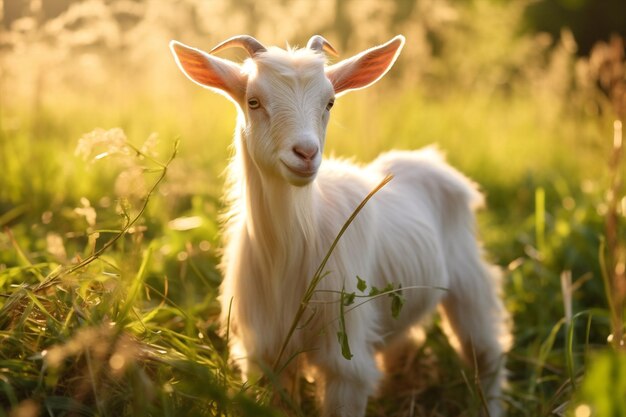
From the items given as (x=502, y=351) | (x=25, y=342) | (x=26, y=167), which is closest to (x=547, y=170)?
(x=502, y=351)

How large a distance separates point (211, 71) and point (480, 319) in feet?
6.60

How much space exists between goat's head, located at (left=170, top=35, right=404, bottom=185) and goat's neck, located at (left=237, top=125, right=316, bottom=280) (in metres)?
0.10

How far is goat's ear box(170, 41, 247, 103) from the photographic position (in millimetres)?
3029

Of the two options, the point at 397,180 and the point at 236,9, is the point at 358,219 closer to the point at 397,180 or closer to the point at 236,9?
the point at 397,180

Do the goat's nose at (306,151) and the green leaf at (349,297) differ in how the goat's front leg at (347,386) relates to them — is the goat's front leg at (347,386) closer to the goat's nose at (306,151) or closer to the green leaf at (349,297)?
the green leaf at (349,297)

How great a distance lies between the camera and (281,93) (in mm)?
2887

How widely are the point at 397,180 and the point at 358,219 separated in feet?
2.39

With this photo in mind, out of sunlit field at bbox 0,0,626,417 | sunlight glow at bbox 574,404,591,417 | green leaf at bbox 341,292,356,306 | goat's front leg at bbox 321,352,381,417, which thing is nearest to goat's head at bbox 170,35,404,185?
sunlit field at bbox 0,0,626,417

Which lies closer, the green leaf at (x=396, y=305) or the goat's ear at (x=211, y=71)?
the green leaf at (x=396, y=305)

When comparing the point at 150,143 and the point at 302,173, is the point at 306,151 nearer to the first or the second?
the point at 302,173

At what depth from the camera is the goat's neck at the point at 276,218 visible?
296 centimetres

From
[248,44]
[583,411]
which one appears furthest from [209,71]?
[583,411]

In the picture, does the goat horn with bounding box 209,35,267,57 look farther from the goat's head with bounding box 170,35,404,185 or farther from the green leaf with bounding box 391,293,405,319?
the green leaf with bounding box 391,293,405,319

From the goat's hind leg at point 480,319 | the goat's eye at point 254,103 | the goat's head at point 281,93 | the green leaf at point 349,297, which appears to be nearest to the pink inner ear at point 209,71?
the goat's head at point 281,93
